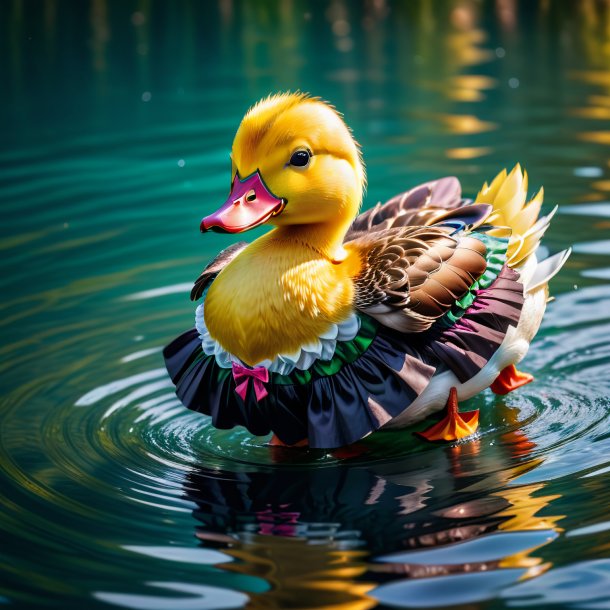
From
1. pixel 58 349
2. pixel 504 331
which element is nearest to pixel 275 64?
pixel 58 349

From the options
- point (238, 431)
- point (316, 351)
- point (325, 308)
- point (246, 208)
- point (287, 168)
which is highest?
point (287, 168)

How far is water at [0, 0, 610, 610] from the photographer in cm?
312

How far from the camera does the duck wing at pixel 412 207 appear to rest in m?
4.22

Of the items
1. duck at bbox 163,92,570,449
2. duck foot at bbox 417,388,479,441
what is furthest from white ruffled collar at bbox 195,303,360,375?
duck foot at bbox 417,388,479,441

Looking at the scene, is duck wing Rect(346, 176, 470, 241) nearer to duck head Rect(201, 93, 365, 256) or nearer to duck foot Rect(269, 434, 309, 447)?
duck head Rect(201, 93, 365, 256)

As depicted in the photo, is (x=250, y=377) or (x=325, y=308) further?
(x=250, y=377)

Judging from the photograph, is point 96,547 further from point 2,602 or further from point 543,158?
point 543,158

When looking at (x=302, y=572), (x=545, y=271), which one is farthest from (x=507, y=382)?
(x=302, y=572)

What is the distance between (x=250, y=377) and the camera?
373cm

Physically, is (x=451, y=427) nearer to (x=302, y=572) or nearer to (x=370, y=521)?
(x=370, y=521)

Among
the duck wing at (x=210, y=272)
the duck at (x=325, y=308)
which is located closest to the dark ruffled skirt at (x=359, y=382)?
the duck at (x=325, y=308)

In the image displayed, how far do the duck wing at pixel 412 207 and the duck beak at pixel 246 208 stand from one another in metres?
0.73

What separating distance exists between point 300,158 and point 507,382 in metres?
1.32

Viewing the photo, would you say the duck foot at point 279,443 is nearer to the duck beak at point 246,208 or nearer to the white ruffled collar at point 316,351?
the white ruffled collar at point 316,351
